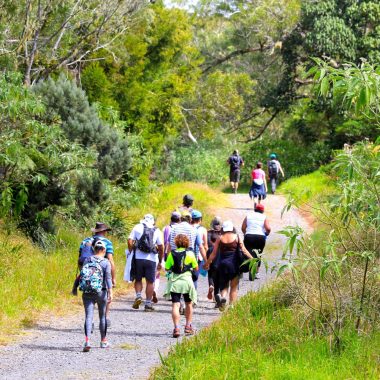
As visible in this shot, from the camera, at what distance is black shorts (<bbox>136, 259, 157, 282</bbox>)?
1300 cm

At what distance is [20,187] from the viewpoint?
16.4 metres

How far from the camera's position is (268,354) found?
9.12m

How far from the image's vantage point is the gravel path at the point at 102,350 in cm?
955

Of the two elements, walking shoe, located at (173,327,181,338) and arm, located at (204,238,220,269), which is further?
arm, located at (204,238,220,269)

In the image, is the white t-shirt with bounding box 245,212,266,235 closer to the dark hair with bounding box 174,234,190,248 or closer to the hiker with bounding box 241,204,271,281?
the hiker with bounding box 241,204,271,281

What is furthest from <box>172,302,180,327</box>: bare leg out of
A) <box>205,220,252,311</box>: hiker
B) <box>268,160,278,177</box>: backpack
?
<box>268,160,278,177</box>: backpack

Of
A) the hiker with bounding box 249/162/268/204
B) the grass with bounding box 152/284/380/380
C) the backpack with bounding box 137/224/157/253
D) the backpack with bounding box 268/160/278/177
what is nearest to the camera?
the grass with bounding box 152/284/380/380

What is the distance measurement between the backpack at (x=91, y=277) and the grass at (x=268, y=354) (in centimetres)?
135

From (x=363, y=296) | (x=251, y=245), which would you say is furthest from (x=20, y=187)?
(x=363, y=296)

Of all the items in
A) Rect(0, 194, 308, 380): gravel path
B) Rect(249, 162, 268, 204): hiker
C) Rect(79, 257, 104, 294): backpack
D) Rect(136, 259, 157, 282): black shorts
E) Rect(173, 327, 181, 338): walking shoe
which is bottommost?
Rect(0, 194, 308, 380): gravel path

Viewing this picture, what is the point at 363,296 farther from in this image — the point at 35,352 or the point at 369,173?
the point at 35,352

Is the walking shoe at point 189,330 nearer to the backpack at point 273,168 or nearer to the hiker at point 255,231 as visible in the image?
the hiker at point 255,231

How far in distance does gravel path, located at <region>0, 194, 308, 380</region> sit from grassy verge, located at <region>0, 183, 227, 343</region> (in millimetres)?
410

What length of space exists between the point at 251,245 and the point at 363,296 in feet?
18.3
